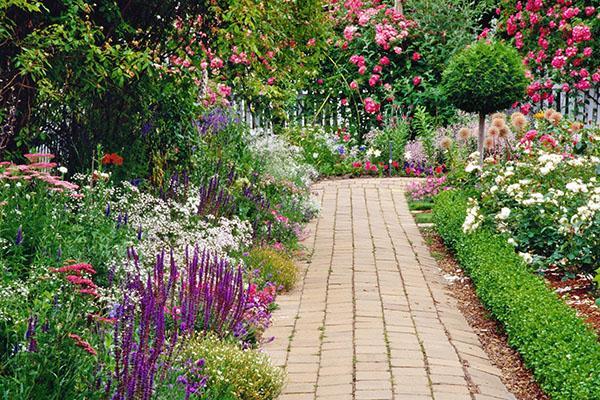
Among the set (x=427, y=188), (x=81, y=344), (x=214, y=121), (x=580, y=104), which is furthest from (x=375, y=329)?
(x=580, y=104)

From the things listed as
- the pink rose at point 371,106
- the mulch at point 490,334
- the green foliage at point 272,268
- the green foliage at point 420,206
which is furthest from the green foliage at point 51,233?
the pink rose at point 371,106

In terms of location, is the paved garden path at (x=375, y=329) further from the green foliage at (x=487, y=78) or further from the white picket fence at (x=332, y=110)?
the white picket fence at (x=332, y=110)

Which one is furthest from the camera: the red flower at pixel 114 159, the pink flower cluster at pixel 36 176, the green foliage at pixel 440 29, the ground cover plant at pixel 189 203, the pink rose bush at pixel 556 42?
the green foliage at pixel 440 29

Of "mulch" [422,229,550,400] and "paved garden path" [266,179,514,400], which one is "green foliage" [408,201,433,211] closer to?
"paved garden path" [266,179,514,400]

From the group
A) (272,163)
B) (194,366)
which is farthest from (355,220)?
(194,366)

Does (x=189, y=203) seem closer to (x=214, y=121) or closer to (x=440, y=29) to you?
(x=214, y=121)

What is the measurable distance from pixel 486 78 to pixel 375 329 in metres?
5.72

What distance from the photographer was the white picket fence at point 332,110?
13148 mm

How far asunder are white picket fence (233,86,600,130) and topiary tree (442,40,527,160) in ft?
7.88

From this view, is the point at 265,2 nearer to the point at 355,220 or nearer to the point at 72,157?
the point at 72,157

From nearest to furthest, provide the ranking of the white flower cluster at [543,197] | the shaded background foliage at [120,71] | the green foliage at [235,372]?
the green foliage at [235,372] → the shaded background foliage at [120,71] → the white flower cluster at [543,197]

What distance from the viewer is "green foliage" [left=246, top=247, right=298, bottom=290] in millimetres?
6605

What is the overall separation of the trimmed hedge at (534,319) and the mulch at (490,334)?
80mm

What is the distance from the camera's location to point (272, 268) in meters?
6.74
